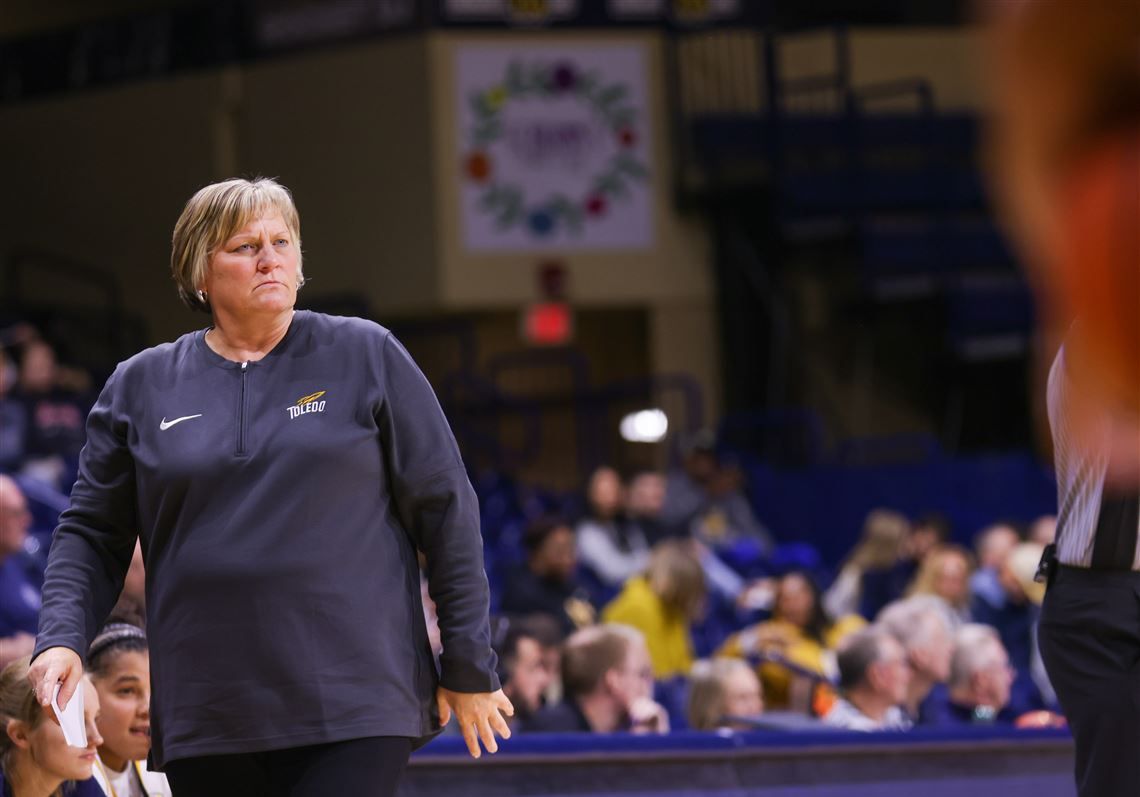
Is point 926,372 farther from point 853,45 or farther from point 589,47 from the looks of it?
point 589,47

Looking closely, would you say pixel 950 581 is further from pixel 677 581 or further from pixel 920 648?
pixel 920 648

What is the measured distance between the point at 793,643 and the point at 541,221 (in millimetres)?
6277

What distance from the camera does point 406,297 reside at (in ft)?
40.0

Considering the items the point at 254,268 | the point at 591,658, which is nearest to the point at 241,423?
the point at 254,268

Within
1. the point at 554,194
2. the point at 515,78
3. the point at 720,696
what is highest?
the point at 515,78

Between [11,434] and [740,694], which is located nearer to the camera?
[740,694]

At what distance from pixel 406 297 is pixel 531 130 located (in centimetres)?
146

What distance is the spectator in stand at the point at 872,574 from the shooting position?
8.20m

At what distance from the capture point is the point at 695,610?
6.84 m

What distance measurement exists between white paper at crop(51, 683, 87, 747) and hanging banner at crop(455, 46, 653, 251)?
32.1 feet

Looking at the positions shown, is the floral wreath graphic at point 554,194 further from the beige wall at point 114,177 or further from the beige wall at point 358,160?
the beige wall at point 114,177

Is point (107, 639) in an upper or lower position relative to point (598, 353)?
upper

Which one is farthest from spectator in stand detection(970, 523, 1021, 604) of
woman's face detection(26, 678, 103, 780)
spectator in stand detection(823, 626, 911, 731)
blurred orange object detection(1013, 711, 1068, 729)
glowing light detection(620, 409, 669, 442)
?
woman's face detection(26, 678, 103, 780)

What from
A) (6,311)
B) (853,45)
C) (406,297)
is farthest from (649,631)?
(853,45)
